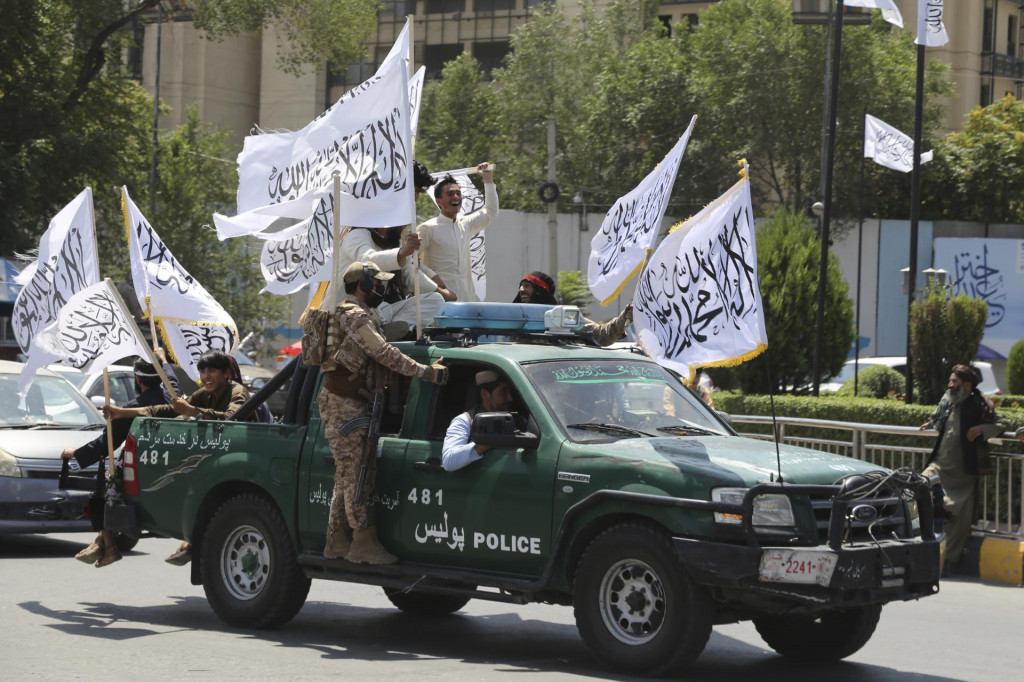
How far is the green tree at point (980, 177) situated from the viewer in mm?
49844

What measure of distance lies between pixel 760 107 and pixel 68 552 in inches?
1530

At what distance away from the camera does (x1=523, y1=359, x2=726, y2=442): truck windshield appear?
7.97m

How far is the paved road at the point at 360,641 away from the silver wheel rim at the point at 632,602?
288mm

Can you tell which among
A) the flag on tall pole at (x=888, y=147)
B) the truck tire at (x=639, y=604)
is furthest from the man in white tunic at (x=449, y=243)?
the flag on tall pole at (x=888, y=147)

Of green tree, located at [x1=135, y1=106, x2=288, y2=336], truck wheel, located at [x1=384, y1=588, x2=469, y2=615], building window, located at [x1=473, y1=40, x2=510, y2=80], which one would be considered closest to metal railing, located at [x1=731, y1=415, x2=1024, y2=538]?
truck wheel, located at [x1=384, y1=588, x2=469, y2=615]

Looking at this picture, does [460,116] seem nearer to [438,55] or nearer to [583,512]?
[438,55]

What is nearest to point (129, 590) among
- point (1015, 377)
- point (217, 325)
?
point (217, 325)

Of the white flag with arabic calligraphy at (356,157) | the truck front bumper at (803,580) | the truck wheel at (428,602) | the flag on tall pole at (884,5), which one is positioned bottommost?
the truck wheel at (428,602)

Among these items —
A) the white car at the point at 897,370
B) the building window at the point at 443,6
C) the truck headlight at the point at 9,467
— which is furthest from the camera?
the building window at the point at 443,6

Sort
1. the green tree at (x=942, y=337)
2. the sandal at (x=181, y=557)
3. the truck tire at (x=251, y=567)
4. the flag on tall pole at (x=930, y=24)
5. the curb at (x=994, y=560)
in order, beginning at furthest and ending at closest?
the flag on tall pole at (x=930, y=24)
the green tree at (x=942, y=337)
the curb at (x=994, y=560)
the sandal at (x=181, y=557)
the truck tire at (x=251, y=567)

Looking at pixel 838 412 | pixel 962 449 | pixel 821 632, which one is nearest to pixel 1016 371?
pixel 838 412

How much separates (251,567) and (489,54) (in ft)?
200

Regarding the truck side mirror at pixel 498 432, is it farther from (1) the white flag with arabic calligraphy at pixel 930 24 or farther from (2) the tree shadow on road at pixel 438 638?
(1) the white flag with arabic calligraphy at pixel 930 24

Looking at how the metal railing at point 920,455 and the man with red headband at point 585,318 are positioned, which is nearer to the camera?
the man with red headband at point 585,318
